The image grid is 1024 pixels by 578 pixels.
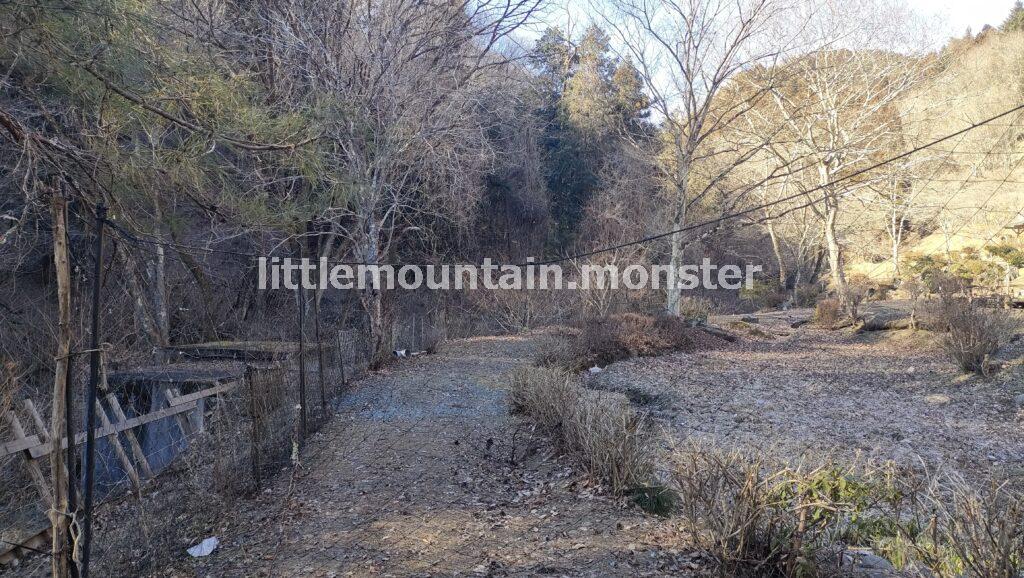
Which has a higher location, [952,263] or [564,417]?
[952,263]

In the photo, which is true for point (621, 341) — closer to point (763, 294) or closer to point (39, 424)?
point (39, 424)

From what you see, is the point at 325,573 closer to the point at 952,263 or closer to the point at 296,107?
the point at 296,107

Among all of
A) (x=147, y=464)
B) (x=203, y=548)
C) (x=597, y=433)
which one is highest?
(x=597, y=433)

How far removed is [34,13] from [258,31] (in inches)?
321

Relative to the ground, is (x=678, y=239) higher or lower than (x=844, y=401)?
higher

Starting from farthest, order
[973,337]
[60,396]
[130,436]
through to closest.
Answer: [973,337], [130,436], [60,396]

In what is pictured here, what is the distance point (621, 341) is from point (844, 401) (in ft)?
13.8

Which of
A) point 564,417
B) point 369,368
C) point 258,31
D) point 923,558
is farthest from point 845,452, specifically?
point 258,31

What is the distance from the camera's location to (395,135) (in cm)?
1045

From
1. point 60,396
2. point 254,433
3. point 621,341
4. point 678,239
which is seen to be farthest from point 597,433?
point 678,239

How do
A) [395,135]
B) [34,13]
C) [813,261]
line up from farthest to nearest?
[813,261]
[395,135]
[34,13]

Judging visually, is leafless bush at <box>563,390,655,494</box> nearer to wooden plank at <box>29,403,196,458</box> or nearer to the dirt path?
the dirt path

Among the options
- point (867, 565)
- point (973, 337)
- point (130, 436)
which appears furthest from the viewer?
point (973, 337)

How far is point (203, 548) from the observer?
13.5 feet
